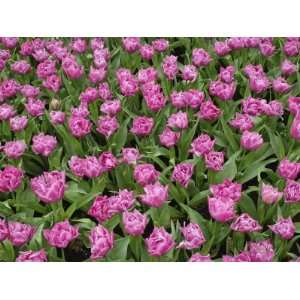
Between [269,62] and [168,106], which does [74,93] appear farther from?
[269,62]

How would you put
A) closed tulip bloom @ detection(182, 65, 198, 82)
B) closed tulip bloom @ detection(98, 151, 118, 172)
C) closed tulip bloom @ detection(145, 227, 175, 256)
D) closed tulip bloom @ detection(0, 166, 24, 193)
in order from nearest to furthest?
closed tulip bloom @ detection(145, 227, 175, 256) < closed tulip bloom @ detection(0, 166, 24, 193) < closed tulip bloom @ detection(98, 151, 118, 172) < closed tulip bloom @ detection(182, 65, 198, 82)

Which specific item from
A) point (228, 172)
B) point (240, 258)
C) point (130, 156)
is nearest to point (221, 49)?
point (228, 172)

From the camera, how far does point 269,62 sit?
360 centimetres

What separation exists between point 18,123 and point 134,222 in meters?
1.06

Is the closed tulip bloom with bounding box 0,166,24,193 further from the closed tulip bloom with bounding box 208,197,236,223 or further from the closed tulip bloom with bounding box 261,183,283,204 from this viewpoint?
the closed tulip bloom with bounding box 261,183,283,204

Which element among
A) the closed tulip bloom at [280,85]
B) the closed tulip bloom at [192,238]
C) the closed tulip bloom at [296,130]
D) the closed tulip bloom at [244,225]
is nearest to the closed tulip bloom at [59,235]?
the closed tulip bloom at [192,238]

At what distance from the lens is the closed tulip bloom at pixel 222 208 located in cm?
211

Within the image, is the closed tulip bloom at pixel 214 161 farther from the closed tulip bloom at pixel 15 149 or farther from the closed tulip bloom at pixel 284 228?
the closed tulip bloom at pixel 15 149

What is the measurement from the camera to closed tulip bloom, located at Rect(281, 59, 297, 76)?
331 cm

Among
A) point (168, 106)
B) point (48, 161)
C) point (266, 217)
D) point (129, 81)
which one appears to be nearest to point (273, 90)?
point (168, 106)

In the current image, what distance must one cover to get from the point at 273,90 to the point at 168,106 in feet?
2.11

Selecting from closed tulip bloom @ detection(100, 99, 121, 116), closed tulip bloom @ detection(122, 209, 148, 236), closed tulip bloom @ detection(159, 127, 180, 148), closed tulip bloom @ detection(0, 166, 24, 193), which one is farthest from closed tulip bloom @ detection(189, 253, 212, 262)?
closed tulip bloom @ detection(100, 99, 121, 116)
